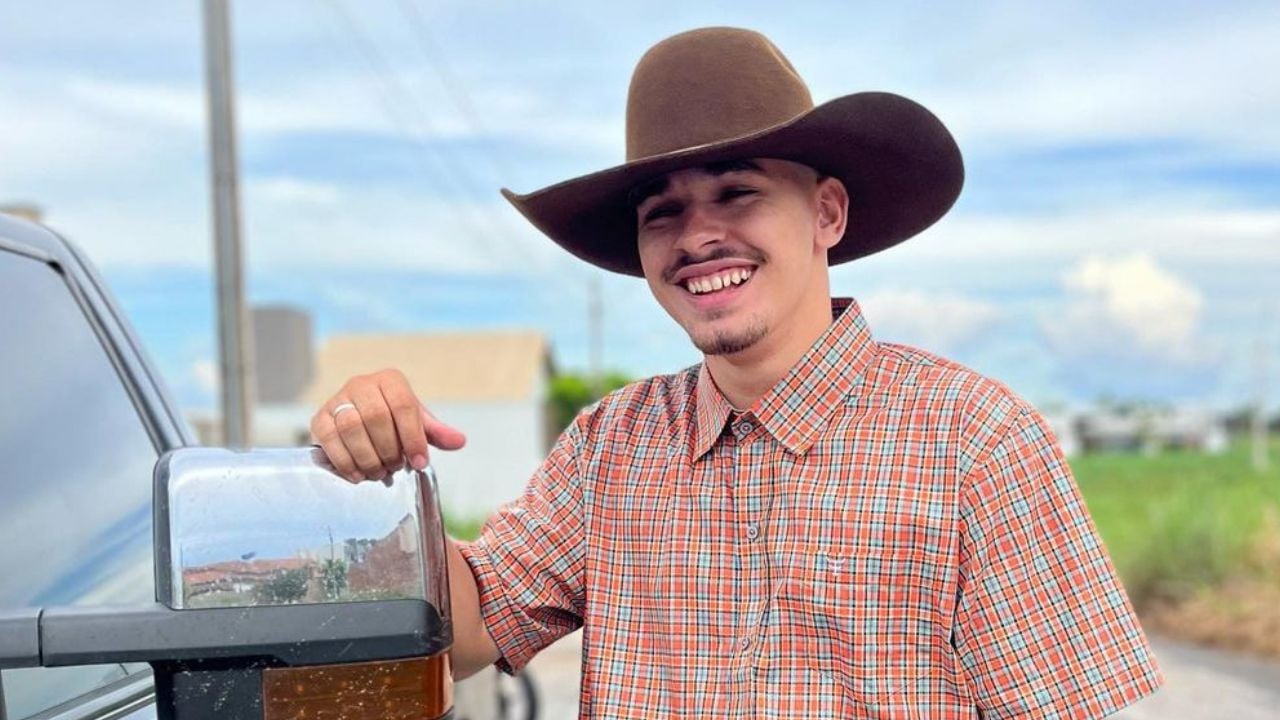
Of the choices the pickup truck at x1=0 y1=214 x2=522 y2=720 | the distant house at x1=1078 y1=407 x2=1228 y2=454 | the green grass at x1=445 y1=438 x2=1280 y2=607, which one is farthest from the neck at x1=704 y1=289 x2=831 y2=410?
the distant house at x1=1078 y1=407 x2=1228 y2=454

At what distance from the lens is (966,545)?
2.00 m

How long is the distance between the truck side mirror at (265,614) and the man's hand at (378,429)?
0.20 m

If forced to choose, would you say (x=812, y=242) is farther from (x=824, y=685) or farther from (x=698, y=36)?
(x=824, y=685)

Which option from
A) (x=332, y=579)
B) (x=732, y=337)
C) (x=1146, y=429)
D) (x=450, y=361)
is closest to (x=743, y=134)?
(x=732, y=337)

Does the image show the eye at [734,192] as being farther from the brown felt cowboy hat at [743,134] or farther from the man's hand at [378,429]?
the man's hand at [378,429]

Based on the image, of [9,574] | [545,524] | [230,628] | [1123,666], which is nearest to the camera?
[230,628]

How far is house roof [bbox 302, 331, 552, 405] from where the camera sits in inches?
1944

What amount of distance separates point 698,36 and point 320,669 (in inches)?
55.2

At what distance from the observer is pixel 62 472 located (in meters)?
2.12

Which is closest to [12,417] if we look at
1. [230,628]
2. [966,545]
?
[230,628]

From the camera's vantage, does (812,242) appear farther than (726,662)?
Yes

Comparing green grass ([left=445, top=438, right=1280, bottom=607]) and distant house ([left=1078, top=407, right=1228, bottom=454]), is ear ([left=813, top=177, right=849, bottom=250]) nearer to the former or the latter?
green grass ([left=445, top=438, right=1280, bottom=607])

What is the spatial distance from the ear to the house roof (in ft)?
150

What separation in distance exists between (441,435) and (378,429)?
0.15 metres
